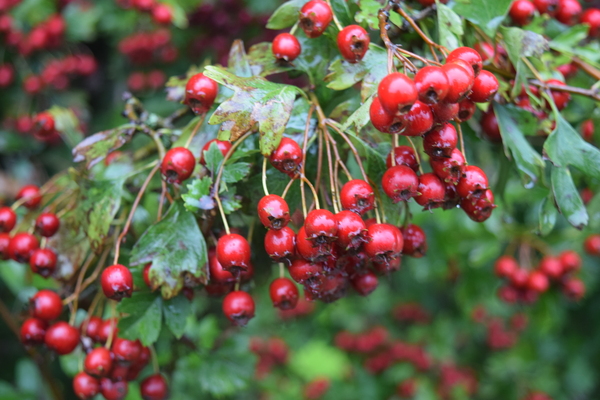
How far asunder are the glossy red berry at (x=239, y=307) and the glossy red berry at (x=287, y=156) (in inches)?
13.0

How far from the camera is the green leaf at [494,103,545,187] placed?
44.2 inches

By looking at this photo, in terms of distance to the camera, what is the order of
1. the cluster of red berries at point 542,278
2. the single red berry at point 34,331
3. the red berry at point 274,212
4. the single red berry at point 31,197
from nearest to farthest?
1. the red berry at point 274,212
2. the single red berry at point 34,331
3. the single red berry at point 31,197
4. the cluster of red berries at point 542,278

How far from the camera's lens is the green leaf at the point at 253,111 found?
2.89 ft

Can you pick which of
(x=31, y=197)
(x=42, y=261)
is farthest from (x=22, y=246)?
(x=31, y=197)

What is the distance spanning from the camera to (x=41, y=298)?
1211mm

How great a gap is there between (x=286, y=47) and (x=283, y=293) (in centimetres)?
54

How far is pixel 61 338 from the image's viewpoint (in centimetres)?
117

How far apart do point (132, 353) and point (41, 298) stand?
11.9 inches

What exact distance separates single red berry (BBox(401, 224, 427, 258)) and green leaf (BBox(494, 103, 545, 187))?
31cm

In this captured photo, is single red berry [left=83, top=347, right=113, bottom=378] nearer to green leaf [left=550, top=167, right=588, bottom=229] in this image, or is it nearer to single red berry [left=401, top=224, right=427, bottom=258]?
A: single red berry [left=401, top=224, right=427, bottom=258]

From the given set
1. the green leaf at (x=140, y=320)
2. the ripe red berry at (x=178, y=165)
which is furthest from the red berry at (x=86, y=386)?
the ripe red berry at (x=178, y=165)

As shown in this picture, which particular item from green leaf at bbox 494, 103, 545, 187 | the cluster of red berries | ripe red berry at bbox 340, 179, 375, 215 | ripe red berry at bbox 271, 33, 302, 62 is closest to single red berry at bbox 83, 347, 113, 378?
ripe red berry at bbox 340, 179, 375, 215

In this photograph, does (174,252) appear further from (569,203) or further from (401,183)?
(569,203)

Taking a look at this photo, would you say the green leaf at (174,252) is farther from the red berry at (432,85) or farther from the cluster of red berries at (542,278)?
the cluster of red berries at (542,278)
